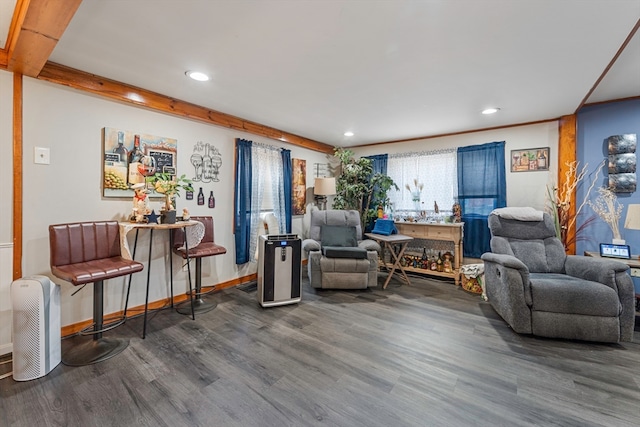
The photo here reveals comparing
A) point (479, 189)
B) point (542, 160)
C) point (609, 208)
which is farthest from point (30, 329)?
point (542, 160)

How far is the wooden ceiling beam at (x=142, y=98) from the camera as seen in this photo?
7.27 feet

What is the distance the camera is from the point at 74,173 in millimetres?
2314

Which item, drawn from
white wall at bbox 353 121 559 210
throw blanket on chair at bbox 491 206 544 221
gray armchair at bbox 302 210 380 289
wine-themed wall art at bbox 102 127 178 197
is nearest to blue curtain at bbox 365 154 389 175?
white wall at bbox 353 121 559 210

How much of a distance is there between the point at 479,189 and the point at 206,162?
3.91 m

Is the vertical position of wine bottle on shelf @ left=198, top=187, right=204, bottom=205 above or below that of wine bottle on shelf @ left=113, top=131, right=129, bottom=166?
below

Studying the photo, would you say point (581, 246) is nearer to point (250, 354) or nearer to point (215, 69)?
point (250, 354)

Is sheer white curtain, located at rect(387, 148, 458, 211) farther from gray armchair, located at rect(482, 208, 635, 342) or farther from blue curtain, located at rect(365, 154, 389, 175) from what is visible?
gray armchair, located at rect(482, 208, 635, 342)

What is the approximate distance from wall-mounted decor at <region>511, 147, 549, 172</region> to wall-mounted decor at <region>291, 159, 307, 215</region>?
10.6ft

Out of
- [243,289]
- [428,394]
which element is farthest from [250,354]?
[243,289]

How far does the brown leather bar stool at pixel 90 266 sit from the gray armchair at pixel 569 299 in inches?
127

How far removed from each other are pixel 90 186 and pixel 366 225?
3850 mm

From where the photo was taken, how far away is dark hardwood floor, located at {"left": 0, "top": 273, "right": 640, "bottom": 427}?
57.3 inches

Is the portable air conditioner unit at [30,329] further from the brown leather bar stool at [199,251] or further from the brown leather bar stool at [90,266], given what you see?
the brown leather bar stool at [199,251]

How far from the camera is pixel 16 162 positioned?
203cm
